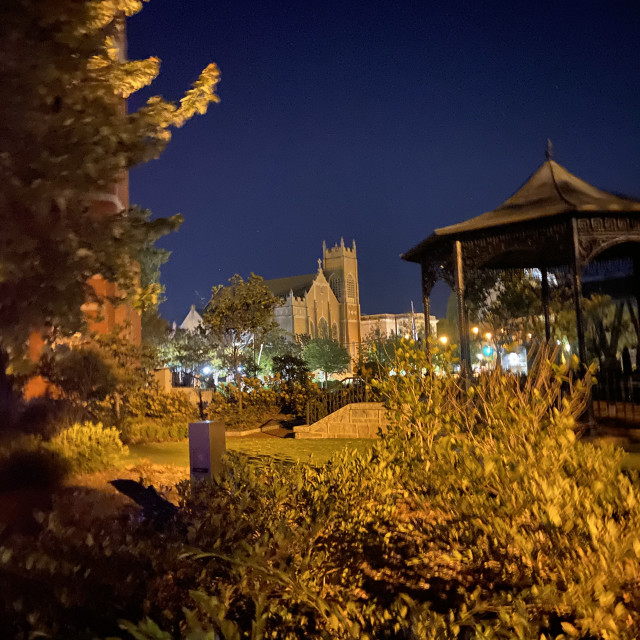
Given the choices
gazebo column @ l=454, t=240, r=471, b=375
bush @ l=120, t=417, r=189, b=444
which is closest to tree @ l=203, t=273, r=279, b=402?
bush @ l=120, t=417, r=189, b=444

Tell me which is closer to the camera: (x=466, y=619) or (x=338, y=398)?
(x=466, y=619)

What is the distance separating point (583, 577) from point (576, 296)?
714 centimetres

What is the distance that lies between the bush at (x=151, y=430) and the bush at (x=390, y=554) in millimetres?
6618

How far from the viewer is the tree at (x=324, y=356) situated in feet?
218

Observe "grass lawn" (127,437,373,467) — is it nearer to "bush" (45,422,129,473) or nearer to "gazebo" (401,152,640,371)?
"bush" (45,422,129,473)

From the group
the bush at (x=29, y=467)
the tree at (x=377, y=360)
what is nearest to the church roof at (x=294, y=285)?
the tree at (x=377, y=360)

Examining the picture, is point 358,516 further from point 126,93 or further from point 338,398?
point 338,398

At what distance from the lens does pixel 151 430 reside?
1221 cm

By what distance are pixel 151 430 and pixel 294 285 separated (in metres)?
85.1

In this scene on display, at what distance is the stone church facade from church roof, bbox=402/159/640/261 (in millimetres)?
72287

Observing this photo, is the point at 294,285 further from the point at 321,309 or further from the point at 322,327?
the point at 322,327

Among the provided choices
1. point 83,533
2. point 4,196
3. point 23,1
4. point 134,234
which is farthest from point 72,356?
point 83,533

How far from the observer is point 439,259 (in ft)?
39.8

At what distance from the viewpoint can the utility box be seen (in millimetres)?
6047
